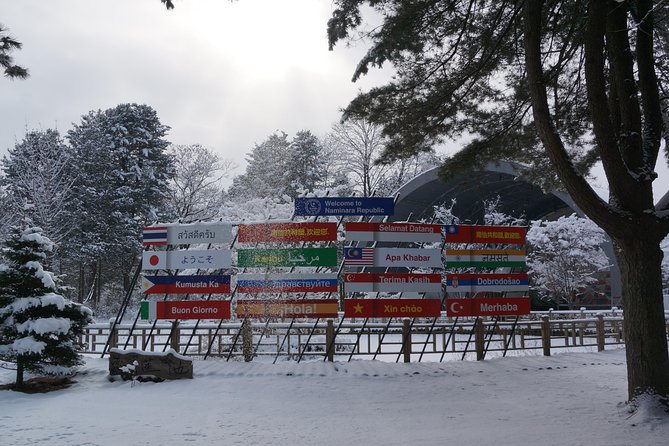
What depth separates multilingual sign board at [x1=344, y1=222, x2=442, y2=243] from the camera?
44.1ft

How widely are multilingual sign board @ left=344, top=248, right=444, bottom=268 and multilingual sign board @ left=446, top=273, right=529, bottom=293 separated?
718 mm

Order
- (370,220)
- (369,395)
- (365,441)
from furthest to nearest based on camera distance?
(370,220) < (369,395) < (365,441)

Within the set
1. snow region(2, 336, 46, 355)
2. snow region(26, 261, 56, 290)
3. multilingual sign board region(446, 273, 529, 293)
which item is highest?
snow region(26, 261, 56, 290)

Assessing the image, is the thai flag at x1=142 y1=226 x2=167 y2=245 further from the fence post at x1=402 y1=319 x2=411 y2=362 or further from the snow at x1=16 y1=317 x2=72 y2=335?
the fence post at x1=402 y1=319 x2=411 y2=362

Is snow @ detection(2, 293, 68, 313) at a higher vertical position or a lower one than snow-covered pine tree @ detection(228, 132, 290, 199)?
lower

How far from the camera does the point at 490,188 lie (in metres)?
33.1

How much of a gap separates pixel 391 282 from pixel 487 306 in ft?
9.18

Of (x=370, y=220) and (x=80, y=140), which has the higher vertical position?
(x=80, y=140)

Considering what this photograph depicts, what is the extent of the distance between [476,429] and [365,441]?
163cm

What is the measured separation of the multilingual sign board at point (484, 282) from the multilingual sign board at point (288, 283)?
316cm

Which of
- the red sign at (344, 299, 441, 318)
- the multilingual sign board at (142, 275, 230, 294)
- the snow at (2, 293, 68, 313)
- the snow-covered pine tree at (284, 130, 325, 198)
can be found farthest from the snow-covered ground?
the snow-covered pine tree at (284, 130, 325, 198)

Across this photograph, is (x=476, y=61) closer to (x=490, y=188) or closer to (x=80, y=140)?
(x=490, y=188)

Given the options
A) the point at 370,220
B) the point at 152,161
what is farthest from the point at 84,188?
the point at 370,220

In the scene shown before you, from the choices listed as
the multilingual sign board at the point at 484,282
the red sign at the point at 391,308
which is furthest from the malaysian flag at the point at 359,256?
the multilingual sign board at the point at 484,282
